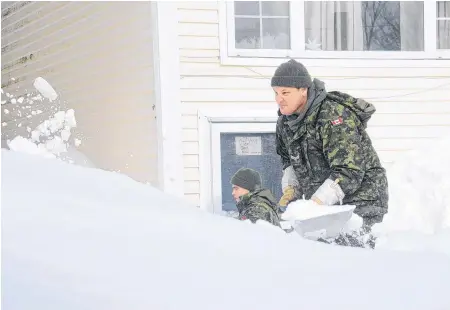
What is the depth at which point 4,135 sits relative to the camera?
1454 centimetres

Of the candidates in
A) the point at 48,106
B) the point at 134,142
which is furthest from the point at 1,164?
the point at 48,106

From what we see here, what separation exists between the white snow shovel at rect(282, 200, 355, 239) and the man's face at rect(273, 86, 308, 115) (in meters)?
0.79

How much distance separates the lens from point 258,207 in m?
5.83

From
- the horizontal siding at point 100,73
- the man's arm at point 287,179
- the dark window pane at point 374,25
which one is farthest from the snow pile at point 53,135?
the man's arm at point 287,179

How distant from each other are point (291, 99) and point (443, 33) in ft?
15.8

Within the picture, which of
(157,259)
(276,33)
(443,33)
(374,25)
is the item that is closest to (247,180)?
(276,33)

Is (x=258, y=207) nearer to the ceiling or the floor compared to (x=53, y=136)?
nearer to the floor

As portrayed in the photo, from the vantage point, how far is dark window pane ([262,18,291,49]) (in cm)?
910

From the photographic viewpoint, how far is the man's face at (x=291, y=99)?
525cm

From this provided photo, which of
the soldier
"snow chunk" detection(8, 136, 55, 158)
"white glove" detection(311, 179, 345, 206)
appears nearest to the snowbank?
"white glove" detection(311, 179, 345, 206)

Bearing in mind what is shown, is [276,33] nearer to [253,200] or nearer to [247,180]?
[247,180]

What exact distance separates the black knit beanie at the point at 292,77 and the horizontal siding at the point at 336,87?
10.6ft

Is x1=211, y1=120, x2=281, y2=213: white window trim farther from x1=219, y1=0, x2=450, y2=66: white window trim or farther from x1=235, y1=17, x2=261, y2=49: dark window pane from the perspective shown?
x1=235, y1=17, x2=261, y2=49: dark window pane

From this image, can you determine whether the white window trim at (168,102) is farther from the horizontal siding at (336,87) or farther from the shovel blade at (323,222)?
the shovel blade at (323,222)
